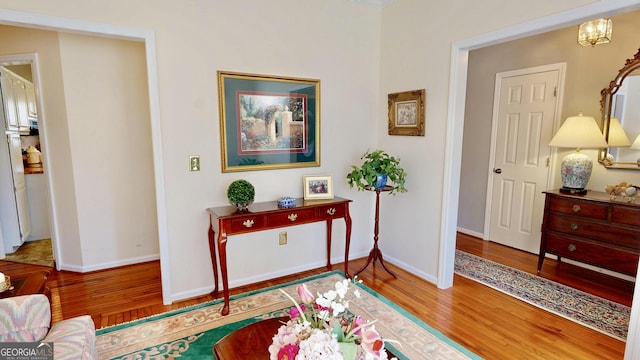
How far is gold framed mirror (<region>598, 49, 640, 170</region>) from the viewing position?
10.4ft

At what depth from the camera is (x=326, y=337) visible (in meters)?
1.14

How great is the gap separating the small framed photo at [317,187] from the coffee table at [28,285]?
1978 millimetres

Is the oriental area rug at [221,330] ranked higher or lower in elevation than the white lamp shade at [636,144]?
lower

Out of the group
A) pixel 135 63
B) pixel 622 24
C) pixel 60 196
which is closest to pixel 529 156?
pixel 622 24

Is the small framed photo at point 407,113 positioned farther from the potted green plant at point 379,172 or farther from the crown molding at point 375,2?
the crown molding at point 375,2

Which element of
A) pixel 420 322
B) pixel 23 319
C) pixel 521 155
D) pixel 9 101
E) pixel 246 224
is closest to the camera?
pixel 23 319

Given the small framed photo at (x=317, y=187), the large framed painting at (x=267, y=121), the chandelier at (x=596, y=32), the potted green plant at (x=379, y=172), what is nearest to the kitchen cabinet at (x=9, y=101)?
the large framed painting at (x=267, y=121)

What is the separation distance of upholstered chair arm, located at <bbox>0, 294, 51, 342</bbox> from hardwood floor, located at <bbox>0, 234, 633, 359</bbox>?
44.3 inches

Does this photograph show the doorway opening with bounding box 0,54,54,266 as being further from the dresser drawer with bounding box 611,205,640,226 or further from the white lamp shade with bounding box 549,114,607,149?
the dresser drawer with bounding box 611,205,640,226

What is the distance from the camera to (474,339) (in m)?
2.39

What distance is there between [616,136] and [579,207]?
0.80 metres

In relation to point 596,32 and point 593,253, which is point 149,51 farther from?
point 593,253

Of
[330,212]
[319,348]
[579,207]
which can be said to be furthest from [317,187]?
[579,207]

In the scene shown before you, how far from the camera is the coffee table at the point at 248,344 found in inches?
61.2
